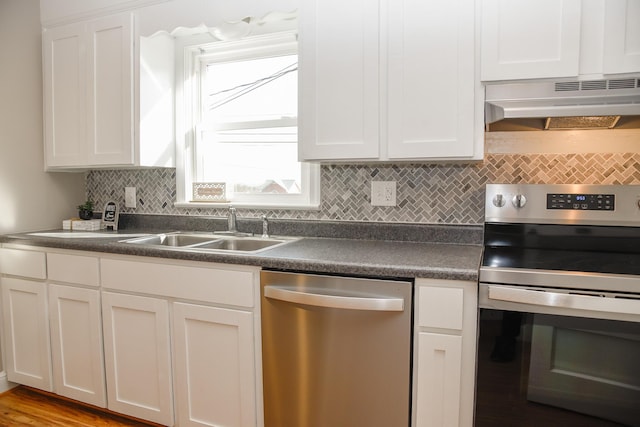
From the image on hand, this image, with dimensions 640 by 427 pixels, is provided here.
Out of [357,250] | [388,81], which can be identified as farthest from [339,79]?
[357,250]

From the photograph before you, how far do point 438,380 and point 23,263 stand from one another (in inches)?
83.8

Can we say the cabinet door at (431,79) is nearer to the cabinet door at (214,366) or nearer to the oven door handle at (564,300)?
the oven door handle at (564,300)

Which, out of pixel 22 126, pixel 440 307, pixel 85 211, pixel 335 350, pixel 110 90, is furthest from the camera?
pixel 85 211

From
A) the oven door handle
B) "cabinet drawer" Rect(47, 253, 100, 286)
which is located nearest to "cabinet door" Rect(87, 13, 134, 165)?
"cabinet drawer" Rect(47, 253, 100, 286)

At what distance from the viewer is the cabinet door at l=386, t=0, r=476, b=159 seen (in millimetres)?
1598

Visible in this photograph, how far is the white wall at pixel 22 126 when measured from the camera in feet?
7.54

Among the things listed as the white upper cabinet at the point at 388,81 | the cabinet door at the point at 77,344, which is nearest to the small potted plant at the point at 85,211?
the cabinet door at the point at 77,344

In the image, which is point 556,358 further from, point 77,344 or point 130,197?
point 130,197

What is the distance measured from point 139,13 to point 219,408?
2015 mm

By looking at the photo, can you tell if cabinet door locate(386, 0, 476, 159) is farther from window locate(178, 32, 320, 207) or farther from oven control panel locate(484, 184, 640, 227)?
window locate(178, 32, 320, 207)

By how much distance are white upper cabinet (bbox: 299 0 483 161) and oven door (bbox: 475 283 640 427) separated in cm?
64

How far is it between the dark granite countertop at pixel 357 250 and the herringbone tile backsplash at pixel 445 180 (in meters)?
0.06

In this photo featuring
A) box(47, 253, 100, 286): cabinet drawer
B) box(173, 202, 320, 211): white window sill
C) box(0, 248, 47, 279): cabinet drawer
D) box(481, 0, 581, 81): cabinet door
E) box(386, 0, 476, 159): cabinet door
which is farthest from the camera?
box(173, 202, 320, 211): white window sill

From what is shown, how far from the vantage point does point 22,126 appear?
239 centimetres
